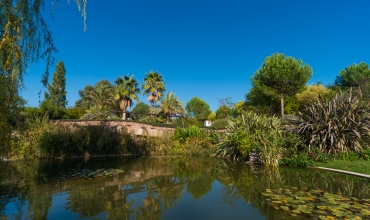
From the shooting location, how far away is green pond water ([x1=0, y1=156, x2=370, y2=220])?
3.75 m

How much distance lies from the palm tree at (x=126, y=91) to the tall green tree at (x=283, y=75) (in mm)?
14629

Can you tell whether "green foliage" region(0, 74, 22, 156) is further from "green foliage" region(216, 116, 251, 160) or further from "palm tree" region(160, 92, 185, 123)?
"palm tree" region(160, 92, 185, 123)

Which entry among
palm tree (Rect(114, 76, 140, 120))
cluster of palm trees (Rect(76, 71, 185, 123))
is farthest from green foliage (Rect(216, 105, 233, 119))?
palm tree (Rect(114, 76, 140, 120))

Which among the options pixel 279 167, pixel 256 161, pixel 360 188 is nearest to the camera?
pixel 360 188

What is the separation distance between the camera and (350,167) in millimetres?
7480

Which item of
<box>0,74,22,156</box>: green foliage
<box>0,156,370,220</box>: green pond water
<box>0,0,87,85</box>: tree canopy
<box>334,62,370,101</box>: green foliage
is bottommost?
<box>0,156,370,220</box>: green pond water

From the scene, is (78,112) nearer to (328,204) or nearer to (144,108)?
(328,204)

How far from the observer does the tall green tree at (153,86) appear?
94.4ft

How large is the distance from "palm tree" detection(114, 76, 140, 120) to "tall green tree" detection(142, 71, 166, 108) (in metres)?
2.72

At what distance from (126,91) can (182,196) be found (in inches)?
826

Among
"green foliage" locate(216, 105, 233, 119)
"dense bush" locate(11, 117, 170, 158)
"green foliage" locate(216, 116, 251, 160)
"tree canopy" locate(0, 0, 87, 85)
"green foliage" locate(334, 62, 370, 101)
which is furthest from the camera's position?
"green foliage" locate(216, 105, 233, 119)

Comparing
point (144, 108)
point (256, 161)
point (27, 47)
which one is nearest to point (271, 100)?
point (256, 161)

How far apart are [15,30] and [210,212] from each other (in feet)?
13.3

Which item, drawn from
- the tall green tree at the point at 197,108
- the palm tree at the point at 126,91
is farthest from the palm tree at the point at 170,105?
the tall green tree at the point at 197,108
